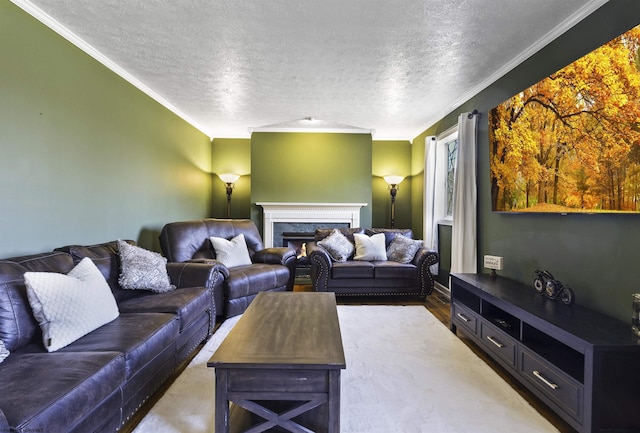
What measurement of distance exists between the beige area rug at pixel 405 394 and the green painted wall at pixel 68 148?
153cm

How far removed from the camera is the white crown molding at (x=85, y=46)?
2.07 meters

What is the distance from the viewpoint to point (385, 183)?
229 inches

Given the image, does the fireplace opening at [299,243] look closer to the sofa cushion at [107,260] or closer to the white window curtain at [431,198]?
the white window curtain at [431,198]

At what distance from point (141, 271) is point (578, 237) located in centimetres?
333

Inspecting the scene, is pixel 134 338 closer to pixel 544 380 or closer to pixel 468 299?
pixel 544 380

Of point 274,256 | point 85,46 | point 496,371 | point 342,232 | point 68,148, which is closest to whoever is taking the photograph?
point 496,371

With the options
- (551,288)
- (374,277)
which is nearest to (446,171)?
(374,277)

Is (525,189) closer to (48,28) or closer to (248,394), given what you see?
(248,394)

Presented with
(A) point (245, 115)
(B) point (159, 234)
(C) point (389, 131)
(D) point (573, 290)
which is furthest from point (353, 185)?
(D) point (573, 290)

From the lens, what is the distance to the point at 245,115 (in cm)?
453

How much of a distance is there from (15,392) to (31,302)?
599mm

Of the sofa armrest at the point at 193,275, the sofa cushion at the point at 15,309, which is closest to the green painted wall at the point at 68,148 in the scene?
the sofa cushion at the point at 15,309

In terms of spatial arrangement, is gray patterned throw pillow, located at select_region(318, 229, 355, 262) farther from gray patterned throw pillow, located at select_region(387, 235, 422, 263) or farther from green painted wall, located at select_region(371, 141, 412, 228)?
green painted wall, located at select_region(371, 141, 412, 228)

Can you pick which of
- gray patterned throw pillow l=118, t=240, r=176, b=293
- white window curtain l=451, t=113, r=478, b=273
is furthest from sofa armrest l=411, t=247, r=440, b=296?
gray patterned throw pillow l=118, t=240, r=176, b=293
